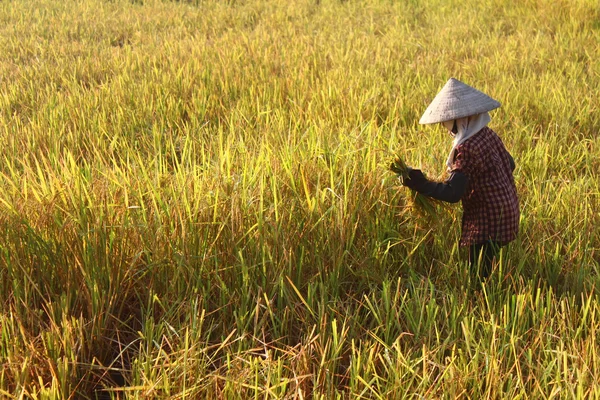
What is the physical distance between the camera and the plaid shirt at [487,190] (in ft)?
6.42

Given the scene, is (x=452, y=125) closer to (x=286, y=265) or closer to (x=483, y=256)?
(x=483, y=256)

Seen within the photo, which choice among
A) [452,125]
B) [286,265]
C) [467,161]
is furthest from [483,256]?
[286,265]

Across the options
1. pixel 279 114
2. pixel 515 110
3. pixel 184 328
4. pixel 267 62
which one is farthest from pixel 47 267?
pixel 267 62

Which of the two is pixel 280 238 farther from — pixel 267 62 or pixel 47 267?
pixel 267 62

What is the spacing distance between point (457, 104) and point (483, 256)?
0.52 meters

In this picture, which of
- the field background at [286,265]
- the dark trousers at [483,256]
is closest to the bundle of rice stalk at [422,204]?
the field background at [286,265]

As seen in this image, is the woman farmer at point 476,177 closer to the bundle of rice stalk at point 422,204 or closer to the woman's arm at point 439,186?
the woman's arm at point 439,186

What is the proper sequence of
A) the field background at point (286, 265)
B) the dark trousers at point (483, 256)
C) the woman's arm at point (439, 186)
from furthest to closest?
the dark trousers at point (483, 256) → the woman's arm at point (439, 186) → the field background at point (286, 265)

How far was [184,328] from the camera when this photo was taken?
1.66m

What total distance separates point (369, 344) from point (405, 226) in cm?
67

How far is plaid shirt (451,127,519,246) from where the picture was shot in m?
1.96

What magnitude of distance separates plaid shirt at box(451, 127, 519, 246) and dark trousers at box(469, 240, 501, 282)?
2cm

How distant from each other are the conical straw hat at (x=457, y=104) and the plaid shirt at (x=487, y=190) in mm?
97

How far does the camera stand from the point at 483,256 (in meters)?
2.05
